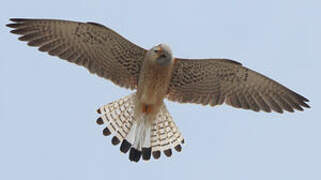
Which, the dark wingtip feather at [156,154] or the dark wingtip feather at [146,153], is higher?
the dark wingtip feather at [146,153]

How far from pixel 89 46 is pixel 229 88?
2.31m

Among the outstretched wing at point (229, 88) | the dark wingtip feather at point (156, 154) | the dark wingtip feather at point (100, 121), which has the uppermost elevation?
the outstretched wing at point (229, 88)

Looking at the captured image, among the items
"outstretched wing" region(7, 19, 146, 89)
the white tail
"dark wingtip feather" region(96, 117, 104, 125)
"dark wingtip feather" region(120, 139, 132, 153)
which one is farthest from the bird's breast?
"dark wingtip feather" region(96, 117, 104, 125)

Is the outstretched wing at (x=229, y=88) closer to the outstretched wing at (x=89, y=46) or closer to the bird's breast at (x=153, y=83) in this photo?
the bird's breast at (x=153, y=83)

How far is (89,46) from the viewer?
10.5 meters

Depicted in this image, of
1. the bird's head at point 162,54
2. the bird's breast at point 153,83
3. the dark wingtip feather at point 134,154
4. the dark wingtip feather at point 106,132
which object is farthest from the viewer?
the dark wingtip feather at point 106,132

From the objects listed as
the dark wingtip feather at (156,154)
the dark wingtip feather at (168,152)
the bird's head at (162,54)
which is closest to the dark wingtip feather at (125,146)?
the dark wingtip feather at (156,154)

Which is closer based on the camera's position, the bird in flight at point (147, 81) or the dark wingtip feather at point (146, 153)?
the bird in flight at point (147, 81)

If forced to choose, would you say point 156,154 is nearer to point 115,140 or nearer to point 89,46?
point 115,140

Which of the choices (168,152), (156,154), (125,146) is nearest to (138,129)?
(125,146)

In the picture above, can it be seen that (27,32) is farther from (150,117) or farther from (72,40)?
(150,117)

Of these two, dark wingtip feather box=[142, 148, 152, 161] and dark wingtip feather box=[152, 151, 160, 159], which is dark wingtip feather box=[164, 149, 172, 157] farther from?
dark wingtip feather box=[142, 148, 152, 161]

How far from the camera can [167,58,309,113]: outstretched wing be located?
10.7m

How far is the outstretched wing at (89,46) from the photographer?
10.3 m
